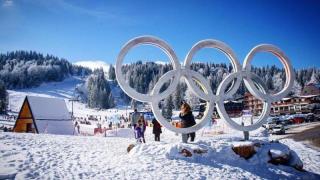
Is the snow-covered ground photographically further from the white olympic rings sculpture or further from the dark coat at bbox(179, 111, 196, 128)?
the white olympic rings sculpture

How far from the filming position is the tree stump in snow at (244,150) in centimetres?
1582

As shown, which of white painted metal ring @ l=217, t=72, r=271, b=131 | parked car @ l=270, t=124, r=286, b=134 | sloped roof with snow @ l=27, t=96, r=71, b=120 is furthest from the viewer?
parked car @ l=270, t=124, r=286, b=134

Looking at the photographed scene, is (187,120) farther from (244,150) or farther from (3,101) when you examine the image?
(3,101)

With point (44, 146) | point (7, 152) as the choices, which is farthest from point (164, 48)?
point (7, 152)

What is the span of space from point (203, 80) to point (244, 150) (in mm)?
4462

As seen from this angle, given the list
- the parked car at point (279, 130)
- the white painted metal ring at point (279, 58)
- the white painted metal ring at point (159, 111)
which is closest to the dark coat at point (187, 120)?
the white painted metal ring at point (159, 111)

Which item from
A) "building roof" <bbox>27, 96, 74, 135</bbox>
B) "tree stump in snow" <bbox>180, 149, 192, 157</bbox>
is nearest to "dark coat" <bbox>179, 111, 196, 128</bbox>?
"tree stump in snow" <bbox>180, 149, 192, 157</bbox>

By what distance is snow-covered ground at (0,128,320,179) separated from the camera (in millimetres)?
11844

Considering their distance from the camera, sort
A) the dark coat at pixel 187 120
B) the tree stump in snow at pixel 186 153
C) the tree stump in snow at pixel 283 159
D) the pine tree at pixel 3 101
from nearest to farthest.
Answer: the tree stump in snow at pixel 186 153, the tree stump in snow at pixel 283 159, the dark coat at pixel 187 120, the pine tree at pixel 3 101

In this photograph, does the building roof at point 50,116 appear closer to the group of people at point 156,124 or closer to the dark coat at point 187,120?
the group of people at point 156,124

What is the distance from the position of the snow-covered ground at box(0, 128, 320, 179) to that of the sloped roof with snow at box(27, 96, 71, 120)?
14024mm

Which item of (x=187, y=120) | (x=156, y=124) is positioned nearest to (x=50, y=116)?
(x=156, y=124)

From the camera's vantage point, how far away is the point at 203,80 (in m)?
17.2

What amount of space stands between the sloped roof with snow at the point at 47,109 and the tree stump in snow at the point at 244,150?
22362mm
